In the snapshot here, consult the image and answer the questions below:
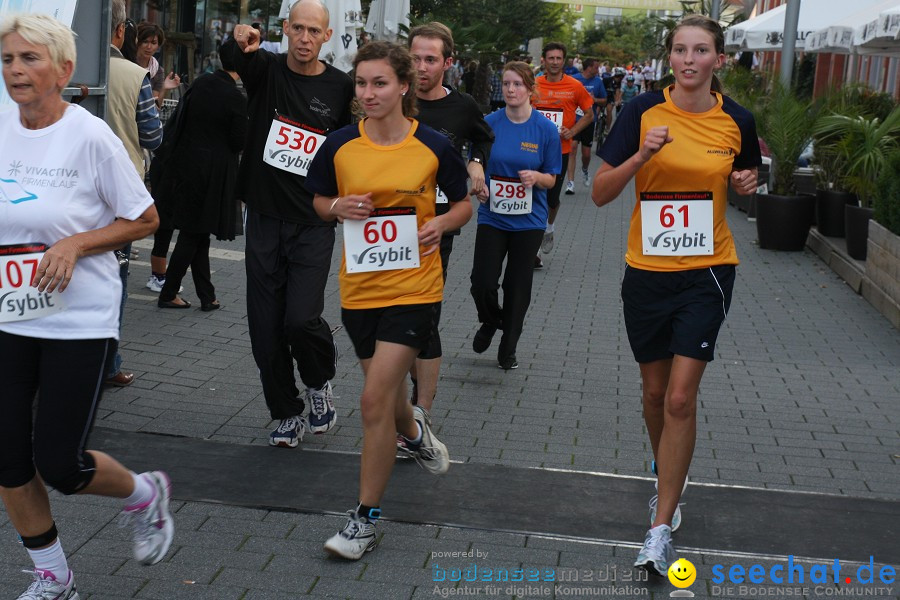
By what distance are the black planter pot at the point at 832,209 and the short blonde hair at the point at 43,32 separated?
11.3 meters

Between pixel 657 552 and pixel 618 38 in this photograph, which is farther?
pixel 618 38

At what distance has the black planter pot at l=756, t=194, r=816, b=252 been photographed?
45.8ft

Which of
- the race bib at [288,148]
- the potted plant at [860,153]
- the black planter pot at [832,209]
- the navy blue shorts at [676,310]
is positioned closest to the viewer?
the navy blue shorts at [676,310]

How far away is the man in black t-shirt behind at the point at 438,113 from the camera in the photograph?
598 cm

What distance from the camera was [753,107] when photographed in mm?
17391

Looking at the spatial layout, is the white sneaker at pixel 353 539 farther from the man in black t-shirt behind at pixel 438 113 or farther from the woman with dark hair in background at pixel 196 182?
the woman with dark hair in background at pixel 196 182

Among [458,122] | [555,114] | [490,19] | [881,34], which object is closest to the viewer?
[458,122]

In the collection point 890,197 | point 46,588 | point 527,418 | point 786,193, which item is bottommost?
point 527,418

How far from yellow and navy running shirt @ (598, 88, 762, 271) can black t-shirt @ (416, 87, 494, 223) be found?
1629 mm

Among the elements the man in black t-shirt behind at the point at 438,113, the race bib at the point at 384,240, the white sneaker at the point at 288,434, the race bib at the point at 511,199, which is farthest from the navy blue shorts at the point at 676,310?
the race bib at the point at 511,199

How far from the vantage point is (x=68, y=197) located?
12.5ft

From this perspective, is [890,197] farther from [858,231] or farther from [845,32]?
[845,32]

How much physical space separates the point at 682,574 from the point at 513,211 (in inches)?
140

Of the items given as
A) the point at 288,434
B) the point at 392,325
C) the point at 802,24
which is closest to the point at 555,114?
the point at 288,434
